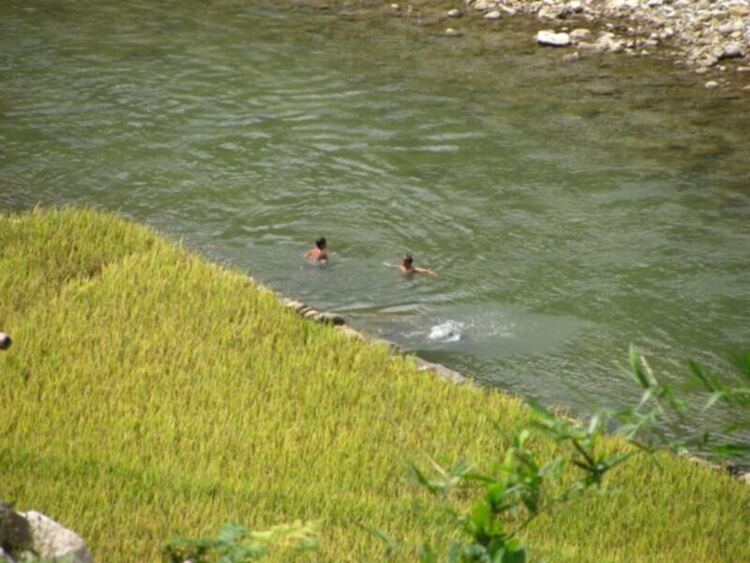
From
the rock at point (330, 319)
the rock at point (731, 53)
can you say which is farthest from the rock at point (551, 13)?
the rock at point (330, 319)

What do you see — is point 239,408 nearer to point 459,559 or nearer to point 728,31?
point 459,559

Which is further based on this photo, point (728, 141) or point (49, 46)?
point (49, 46)

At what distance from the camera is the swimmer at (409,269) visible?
33.7ft

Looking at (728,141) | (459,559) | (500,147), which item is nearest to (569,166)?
(500,147)

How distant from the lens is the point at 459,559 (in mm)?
2920

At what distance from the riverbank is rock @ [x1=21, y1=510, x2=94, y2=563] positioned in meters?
12.6

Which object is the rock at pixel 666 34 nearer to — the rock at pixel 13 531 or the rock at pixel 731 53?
the rock at pixel 731 53

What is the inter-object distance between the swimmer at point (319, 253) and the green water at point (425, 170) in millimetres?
145

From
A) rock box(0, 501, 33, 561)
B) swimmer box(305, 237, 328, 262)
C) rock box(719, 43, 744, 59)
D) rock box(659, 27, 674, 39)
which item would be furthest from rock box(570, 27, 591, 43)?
rock box(0, 501, 33, 561)

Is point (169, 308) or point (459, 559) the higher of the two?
point (459, 559)

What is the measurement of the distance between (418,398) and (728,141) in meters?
7.35

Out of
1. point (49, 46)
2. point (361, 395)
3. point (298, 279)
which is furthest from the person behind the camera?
point (49, 46)

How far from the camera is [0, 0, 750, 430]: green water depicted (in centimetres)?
995

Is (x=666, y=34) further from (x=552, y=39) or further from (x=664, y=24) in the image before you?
(x=552, y=39)
